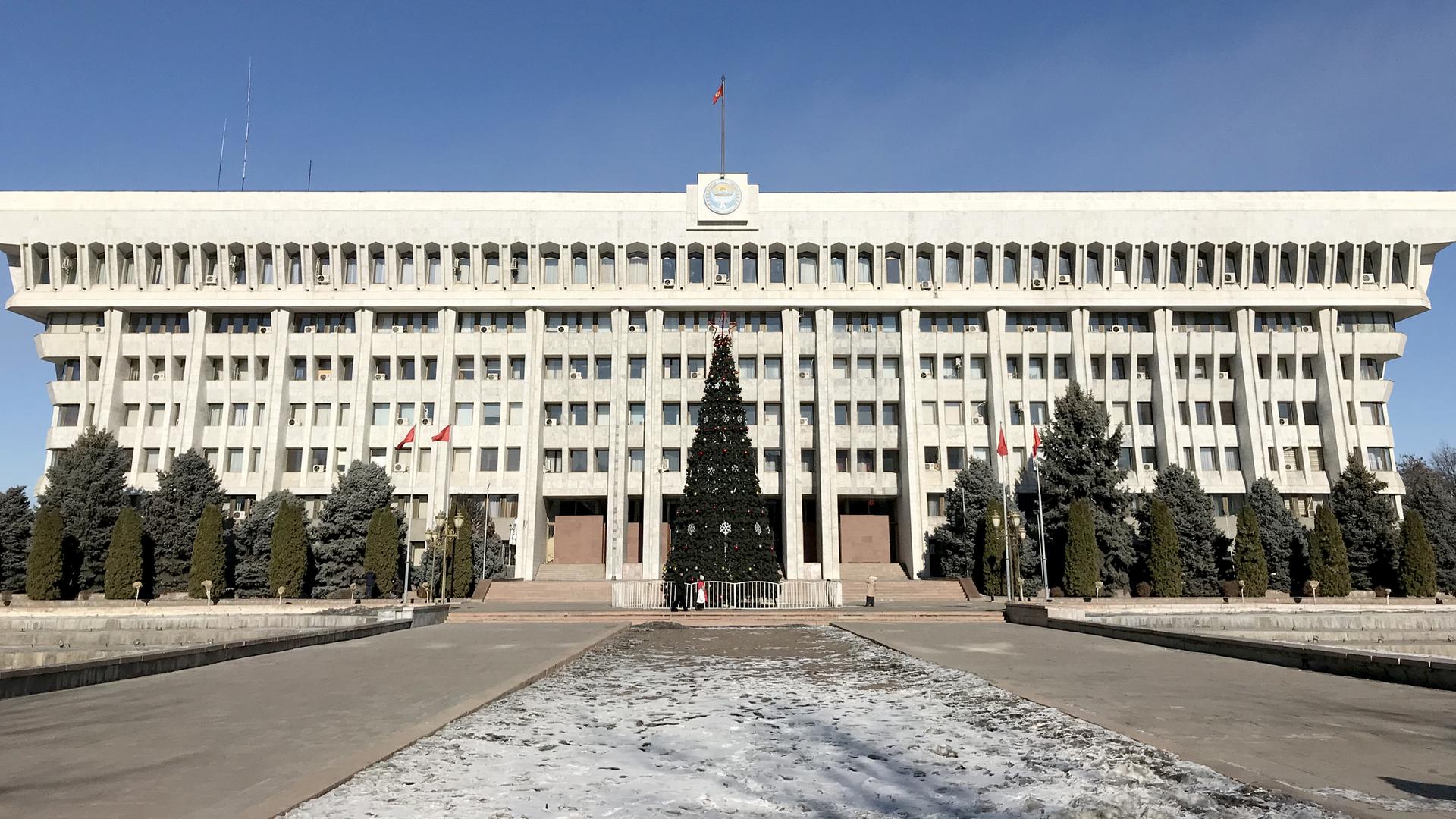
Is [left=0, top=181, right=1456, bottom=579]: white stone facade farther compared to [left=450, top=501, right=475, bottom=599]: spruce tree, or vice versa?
[left=0, top=181, right=1456, bottom=579]: white stone facade

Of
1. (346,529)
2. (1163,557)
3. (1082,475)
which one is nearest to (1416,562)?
(1163,557)

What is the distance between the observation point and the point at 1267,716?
9406 mm

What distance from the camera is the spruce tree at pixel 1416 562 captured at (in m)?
44.3

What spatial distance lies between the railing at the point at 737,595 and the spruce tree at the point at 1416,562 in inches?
1268

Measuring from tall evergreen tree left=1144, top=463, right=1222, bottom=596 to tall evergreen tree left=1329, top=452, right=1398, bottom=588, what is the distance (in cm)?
671

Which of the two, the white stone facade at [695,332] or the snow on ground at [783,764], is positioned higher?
the white stone facade at [695,332]

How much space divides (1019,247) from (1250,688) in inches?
1856

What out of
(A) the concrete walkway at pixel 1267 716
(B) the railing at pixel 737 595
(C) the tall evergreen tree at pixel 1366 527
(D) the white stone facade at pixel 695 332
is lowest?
(B) the railing at pixel 737 595

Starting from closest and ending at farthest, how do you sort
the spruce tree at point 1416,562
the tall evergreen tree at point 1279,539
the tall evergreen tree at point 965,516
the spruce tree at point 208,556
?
the spruce tree at point 1416,562
the spruce tree at point 208,556
the tall evergreen tree at point 1279,539
the tall evergreen tree at point 965,516

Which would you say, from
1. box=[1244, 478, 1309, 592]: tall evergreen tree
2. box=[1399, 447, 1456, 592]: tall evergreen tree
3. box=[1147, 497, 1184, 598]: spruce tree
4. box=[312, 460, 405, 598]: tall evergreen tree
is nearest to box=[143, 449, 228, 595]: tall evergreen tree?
box=[312, 460, 405, 598]: tall evergreen tree

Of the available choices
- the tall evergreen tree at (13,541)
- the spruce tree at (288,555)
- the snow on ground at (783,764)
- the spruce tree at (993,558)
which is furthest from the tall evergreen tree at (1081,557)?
the tall evergreen tree at (13,541)

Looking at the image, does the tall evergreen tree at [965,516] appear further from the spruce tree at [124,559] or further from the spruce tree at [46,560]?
the spruce tree at [46,560]

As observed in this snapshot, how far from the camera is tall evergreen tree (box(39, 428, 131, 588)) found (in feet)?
151

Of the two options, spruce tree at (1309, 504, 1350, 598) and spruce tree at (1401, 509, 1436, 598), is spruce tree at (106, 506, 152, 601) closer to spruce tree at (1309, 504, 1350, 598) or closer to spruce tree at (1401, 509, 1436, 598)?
spruce tree at (1309, 504, 1350, 598)
